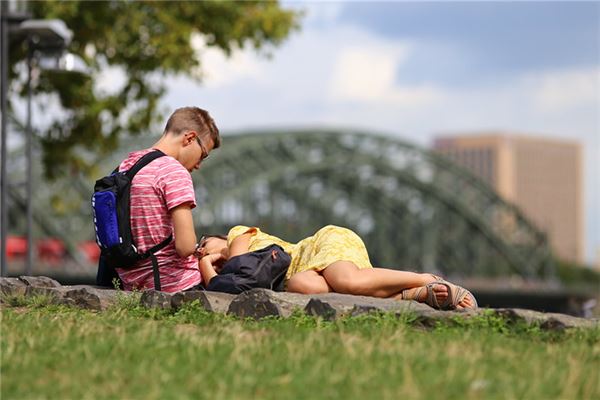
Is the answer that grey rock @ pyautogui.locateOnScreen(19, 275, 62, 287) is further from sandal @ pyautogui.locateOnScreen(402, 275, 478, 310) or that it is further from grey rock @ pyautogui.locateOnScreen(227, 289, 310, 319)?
sandal @ pyautogui.locateOnScreen(402, 275, 478, 310)

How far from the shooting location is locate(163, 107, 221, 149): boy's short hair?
764 cm

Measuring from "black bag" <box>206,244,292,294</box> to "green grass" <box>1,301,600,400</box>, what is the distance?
0.69 meters

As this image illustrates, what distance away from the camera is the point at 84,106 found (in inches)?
839

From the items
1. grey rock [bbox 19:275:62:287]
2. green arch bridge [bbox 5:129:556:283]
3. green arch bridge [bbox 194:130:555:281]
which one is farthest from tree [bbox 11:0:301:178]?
green arch bridge [bbox 194:130:555:281]

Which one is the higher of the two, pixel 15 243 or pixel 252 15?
pixel 252 15

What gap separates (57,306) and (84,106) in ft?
46.8

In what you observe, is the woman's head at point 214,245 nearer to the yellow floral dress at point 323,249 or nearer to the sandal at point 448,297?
the yellow floral dress at point 323,249

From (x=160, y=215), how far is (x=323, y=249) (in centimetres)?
107

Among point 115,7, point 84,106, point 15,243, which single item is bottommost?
point 15,243

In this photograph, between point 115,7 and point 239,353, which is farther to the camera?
point 115,7

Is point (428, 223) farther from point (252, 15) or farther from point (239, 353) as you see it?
point (239, 353)

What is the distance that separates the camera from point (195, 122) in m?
7.64

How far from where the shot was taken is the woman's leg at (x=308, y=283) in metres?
7.45

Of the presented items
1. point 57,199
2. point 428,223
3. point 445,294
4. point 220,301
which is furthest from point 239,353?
point 428,223
